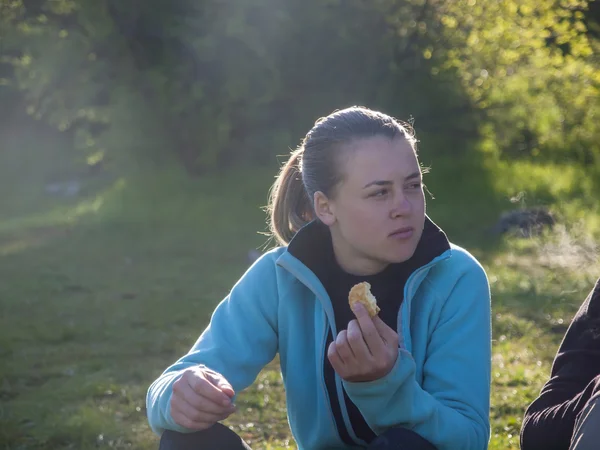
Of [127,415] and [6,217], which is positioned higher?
[127,415]

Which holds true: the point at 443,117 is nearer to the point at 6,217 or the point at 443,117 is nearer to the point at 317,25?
the point at 317,25

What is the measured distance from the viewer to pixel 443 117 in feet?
41.5

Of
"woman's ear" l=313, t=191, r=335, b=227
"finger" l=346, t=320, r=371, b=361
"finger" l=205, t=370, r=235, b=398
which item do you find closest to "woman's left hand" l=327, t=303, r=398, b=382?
"finger" l=346, t=320, r=371, b=361

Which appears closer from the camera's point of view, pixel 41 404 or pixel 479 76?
pixel 41 404

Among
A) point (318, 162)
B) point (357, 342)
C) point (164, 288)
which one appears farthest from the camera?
point (164, 288)

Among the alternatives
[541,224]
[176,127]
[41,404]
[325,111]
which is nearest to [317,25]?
[325,111]

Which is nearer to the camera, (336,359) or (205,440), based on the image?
(336,359)

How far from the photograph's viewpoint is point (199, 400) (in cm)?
240

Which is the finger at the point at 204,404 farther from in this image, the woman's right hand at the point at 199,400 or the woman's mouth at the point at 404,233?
the woman's mouth at the point at 404,233

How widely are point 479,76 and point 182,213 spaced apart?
428 centimetres

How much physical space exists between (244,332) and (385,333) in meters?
0.68

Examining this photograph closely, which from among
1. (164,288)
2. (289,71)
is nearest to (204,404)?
(164,288)

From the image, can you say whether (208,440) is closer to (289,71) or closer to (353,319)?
(353,319)

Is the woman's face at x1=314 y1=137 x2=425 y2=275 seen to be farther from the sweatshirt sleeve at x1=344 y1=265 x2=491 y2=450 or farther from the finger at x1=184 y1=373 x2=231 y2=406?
the finger at x1=184 y1=373 x2=231 y2=406
